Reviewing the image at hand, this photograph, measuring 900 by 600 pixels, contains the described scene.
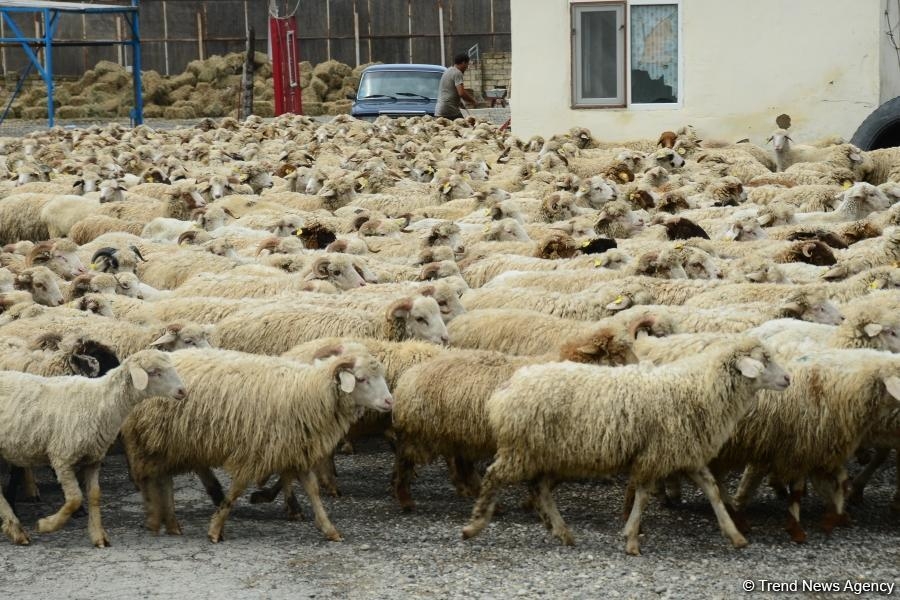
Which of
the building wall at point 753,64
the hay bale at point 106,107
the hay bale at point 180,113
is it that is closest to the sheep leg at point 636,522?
the building wall at point 753,64

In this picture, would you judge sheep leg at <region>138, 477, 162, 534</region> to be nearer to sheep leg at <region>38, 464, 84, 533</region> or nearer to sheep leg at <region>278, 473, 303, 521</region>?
sheep leg at <region>38, 464, 84, 533</region>

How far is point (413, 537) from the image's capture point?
680cm

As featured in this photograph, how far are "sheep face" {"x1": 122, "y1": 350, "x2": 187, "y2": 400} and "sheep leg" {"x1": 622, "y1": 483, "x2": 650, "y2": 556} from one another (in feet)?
7.06

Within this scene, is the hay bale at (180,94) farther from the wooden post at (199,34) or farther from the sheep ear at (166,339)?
the sheep ear at (166,339)

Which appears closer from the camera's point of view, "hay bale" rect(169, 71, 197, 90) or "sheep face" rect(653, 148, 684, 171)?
"sheep face" rect(653, 148, 684, 171)

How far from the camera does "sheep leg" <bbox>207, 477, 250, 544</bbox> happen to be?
6730mm

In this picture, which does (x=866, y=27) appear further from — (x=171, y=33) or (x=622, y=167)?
(x=171, y=33)

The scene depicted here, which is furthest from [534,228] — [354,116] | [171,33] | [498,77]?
[171,33]

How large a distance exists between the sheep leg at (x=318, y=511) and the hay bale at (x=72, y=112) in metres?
34.1

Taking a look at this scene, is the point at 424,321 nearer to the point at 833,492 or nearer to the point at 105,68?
the point at 833,492

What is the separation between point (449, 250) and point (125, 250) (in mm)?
2615

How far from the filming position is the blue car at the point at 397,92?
26.9 m

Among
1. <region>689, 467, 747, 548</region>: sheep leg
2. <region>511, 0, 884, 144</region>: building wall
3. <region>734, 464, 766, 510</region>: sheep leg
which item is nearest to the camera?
<region>689, 467, 747, 548</region>: sheep leg

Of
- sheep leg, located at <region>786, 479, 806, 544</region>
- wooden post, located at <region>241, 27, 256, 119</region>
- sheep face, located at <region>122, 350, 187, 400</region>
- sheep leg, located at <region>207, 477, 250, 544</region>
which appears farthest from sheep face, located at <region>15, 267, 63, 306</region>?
wooden post, located at <region>241, 27, 256, 119</region>
